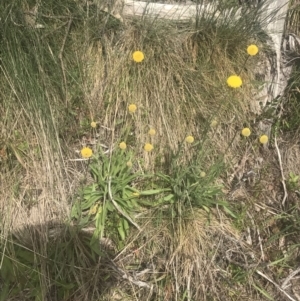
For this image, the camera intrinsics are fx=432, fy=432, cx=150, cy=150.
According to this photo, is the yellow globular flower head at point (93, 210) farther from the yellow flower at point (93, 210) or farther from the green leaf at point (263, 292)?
the green leaf at point (263, 292)

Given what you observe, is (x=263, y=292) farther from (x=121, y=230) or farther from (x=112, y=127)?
(x=112, y=127)

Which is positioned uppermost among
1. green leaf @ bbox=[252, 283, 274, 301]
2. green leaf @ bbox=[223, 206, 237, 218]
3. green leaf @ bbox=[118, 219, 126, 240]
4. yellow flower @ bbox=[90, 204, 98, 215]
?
green leaf @ bbox=[223, 206, 237, 218]

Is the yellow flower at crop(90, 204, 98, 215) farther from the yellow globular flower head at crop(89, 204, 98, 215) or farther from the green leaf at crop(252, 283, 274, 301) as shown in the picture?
the green leaf at crop(252, 283, 274, 301)

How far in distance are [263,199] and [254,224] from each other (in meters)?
0.12

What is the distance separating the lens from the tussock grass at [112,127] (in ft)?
4.71

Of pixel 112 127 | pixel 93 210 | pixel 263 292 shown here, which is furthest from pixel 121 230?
pixel 263 292

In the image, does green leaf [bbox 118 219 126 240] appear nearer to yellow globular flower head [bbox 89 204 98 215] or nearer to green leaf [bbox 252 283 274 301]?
yellow globular flower head [bbox 89 204 98 215]

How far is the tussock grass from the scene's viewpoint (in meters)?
1.44

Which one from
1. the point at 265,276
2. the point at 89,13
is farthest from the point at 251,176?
the point at 89,13

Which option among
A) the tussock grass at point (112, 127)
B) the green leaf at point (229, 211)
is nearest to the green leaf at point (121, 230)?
the tussock grass at point (112, 127)

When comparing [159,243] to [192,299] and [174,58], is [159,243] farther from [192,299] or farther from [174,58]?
[174,58]

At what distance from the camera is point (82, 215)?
148 centimetres

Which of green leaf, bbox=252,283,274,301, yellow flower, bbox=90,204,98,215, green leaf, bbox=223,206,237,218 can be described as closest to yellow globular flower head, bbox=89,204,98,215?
yellow flower, bbox=90,204,98,215

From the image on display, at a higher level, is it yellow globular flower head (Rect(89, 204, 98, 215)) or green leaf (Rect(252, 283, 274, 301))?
yellow globular flower head (Rect(89, 204, 98, 215))
